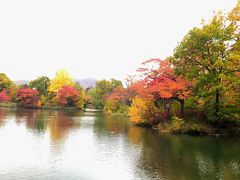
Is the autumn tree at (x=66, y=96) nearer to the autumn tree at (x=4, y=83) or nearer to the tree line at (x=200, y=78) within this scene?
the autumn tree at (x=4, y=83)

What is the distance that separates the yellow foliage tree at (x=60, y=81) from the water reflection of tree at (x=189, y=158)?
2556 inches

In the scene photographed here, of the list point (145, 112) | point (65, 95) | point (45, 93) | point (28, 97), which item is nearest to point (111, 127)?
point (145, 112)

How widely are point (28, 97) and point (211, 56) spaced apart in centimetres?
6544

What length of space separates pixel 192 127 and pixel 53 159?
22.1 m

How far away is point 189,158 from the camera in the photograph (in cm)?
2291

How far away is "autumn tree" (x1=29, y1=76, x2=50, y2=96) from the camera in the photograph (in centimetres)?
9512

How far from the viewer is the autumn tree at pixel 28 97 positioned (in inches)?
3462

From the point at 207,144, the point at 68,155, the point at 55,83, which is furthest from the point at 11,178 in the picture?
the point at 55,83

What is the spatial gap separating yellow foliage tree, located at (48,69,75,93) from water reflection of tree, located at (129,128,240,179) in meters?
64.9

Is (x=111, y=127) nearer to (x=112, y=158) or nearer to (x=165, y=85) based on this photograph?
(x=165, y=85)

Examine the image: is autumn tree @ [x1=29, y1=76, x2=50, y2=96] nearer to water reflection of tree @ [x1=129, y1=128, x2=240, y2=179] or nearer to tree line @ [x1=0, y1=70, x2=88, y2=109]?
tree line @ [x1=0, y1=70, x2=88, y2=109]

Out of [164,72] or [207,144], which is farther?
[164,72]

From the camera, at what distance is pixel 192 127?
3772 centimetres

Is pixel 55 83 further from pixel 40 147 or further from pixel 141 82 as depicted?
pixel 40 147
